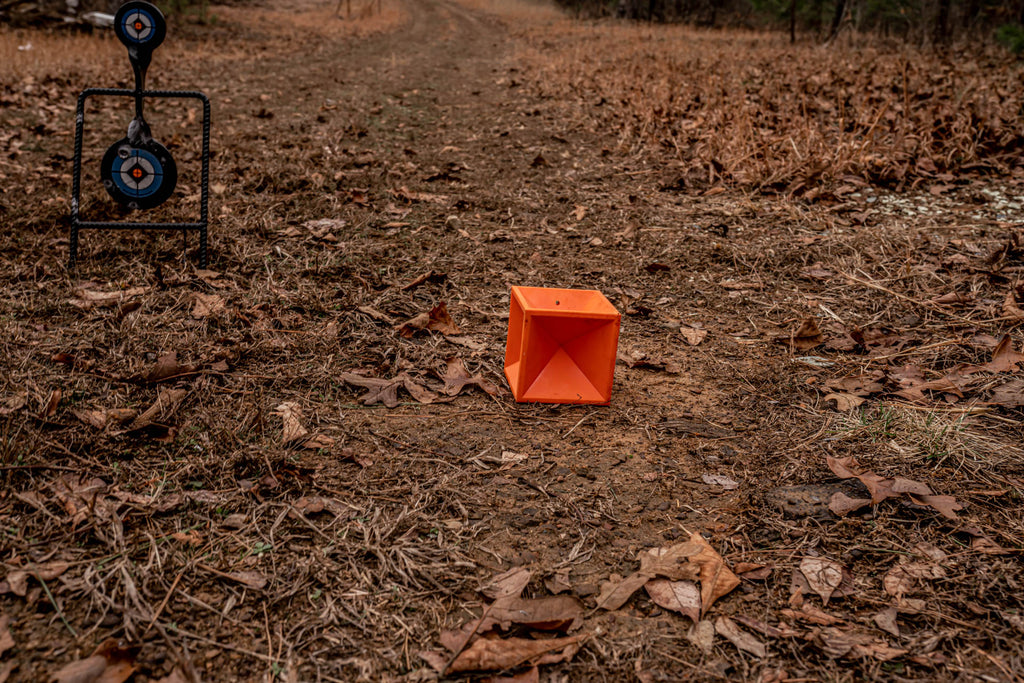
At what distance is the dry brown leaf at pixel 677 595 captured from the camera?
190 centimetres

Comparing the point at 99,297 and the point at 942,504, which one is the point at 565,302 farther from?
the point at 99,297

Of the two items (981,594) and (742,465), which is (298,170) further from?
(981,594)

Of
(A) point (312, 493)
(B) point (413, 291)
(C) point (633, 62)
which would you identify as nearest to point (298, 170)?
(B) point (413, 291)

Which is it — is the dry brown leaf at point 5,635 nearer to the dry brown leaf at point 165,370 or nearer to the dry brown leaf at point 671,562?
the dry brown leaf at point 165,370

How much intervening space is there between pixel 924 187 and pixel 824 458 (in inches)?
150

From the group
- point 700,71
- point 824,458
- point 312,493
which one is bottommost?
point 312,493

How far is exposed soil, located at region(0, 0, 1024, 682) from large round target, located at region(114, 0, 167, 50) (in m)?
1.15

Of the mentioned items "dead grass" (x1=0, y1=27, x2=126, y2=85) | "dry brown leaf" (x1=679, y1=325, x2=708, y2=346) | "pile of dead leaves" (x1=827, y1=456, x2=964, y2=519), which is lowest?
"pile of dead leaves" (x1=827, y1=456, x2=964, y2=519)

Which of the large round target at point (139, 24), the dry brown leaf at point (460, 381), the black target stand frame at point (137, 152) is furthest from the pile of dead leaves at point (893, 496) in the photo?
the large round target at point (139, 24)

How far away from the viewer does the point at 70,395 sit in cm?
265

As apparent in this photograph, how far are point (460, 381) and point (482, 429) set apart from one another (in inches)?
14.3

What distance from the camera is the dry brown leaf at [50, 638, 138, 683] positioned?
1584mm

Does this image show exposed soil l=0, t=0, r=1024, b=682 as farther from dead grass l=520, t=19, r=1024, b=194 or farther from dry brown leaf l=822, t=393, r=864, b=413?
dead grass l=520, t=19, r=1024, b=194

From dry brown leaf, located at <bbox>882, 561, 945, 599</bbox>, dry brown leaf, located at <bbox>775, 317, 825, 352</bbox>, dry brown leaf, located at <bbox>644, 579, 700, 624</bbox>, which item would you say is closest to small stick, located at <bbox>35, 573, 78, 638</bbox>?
dry brown leaf, located at <bbox>644, 579, 700, 624</bbox>
